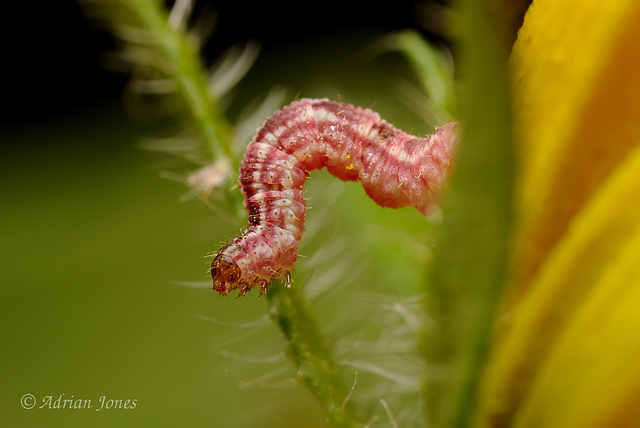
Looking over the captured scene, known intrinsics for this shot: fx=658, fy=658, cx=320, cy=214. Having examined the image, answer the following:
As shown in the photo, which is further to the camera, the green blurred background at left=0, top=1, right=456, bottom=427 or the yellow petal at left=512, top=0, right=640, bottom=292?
the green blurred background at left=0, top=1, right=456, bottom=427

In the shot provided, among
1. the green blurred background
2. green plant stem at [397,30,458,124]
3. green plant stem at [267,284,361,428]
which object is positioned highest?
the green blurred background

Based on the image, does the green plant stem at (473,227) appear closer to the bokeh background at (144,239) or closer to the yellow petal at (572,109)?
the yellow petal at (572,109)

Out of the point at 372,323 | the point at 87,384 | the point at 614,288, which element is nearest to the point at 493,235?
the point at 614,288

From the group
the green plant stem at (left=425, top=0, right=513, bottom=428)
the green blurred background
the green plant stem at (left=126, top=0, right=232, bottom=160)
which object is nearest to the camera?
the green plant stem at (left=425, top=0, right=513, bottom=428)

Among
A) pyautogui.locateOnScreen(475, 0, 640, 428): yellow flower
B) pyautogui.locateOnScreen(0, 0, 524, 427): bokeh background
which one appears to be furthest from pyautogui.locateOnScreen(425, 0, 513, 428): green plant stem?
pyautogui.locateOnScreen(0, 0, 524, 427): bokeh background

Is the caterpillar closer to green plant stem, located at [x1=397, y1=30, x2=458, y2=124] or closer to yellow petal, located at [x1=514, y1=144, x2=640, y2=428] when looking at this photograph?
green plant stem, located at [x1=397, y1=30, x2=458, y2=124]

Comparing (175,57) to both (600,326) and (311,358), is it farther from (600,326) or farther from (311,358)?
(600,326)

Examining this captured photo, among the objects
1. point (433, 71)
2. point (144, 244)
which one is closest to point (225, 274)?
point (433, 71)
